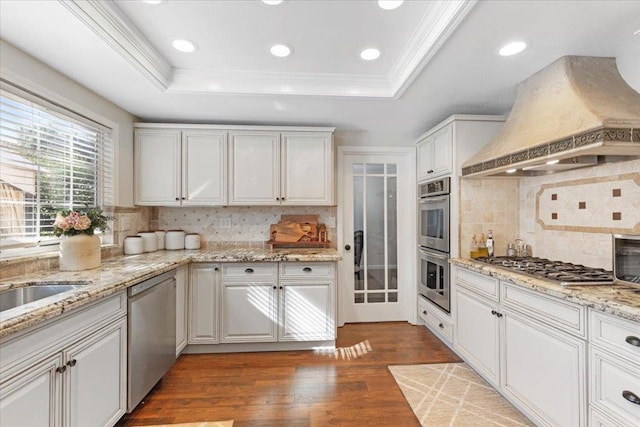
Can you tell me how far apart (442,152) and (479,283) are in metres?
1.32

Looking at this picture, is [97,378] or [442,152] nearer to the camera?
[97,378]

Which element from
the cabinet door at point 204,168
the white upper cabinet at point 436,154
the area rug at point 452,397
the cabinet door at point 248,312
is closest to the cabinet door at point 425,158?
the white upper cabinet at point 436,154

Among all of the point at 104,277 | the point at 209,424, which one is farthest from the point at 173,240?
the point at 209,424

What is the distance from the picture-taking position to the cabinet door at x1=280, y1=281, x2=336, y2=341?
2.85 meters

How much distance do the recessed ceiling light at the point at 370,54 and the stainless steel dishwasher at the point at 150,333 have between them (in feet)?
7.28

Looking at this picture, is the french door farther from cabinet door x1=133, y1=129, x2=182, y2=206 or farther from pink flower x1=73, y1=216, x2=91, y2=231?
pink flower x1=73, y1=216, x2=91, y2=231

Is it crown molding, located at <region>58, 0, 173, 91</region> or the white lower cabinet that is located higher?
crown molding, located at <region>58, 0, 173, 91</region>

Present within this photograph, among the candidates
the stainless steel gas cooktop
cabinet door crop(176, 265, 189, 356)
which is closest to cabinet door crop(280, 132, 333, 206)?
→ cabinet door crop(176, 265, 189, 356)

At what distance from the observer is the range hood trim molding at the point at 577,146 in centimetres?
142

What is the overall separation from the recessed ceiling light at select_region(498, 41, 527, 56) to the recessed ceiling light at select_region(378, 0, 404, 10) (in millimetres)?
704

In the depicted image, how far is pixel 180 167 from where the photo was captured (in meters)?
3.10

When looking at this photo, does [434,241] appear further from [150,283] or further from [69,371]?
[69,371]

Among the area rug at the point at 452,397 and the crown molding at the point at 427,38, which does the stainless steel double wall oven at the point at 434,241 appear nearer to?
the area rug at the point at 452,397

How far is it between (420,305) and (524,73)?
2.55 meters
